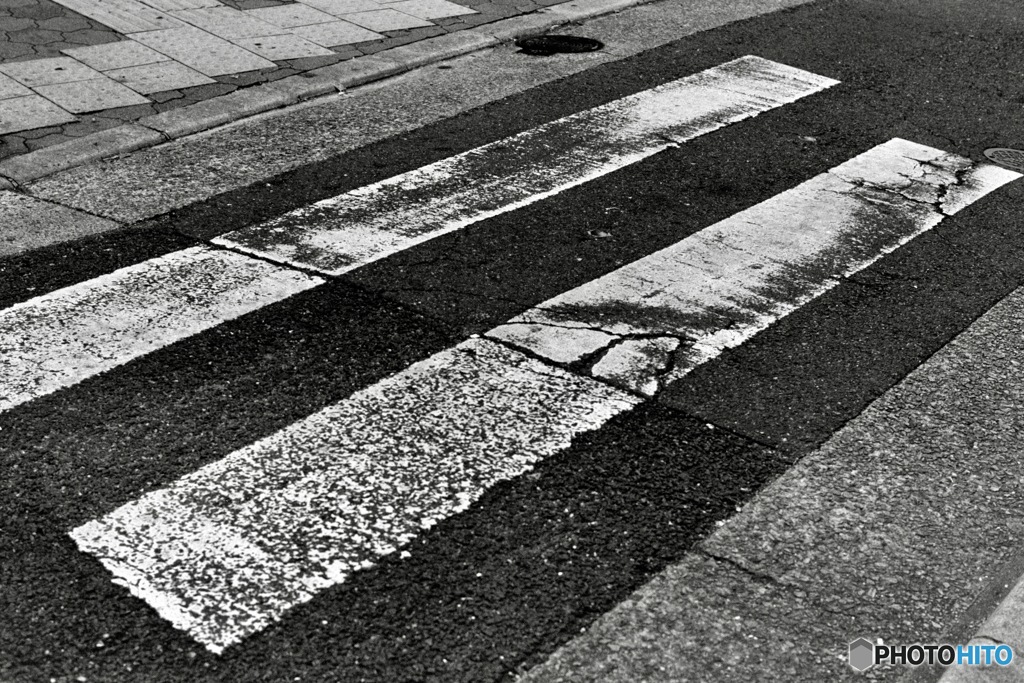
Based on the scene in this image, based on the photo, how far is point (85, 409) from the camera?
176 inches

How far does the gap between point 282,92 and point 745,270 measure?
369 centimetres

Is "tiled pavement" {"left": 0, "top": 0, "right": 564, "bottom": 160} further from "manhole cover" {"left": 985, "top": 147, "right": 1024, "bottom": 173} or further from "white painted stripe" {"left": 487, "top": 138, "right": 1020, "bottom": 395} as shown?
"manhole cover" {"left": 985, "top": 147, "right": 1024, "bottom": 173}

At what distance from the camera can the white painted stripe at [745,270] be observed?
16.7ft

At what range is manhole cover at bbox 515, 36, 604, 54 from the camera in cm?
912

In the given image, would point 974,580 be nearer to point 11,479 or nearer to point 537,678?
point 537,678

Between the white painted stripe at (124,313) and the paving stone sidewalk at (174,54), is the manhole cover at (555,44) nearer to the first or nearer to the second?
the paving stone sidewalk at (174,54)

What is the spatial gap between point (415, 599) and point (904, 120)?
5.86 meters

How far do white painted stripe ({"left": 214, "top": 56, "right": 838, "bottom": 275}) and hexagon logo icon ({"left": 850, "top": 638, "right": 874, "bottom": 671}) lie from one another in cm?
303

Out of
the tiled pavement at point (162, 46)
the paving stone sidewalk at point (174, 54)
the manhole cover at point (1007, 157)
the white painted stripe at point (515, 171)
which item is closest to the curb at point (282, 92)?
A: the paving stone sidewalk at point (174, 54)

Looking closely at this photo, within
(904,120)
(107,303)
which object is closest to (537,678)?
(107,303)

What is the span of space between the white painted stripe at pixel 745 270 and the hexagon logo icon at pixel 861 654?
148cm

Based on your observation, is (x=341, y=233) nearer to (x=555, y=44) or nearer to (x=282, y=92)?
(x=282, y=92)

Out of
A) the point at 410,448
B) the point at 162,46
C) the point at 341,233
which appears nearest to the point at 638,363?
the point at 410,448

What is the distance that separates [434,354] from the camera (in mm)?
4977
